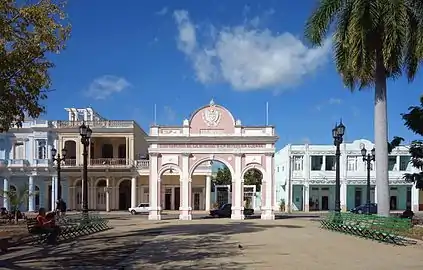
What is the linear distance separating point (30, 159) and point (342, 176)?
3683 cm

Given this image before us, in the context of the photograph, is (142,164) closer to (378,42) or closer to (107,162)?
(107,162)

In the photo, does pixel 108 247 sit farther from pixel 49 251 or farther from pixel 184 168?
pixel 184 168

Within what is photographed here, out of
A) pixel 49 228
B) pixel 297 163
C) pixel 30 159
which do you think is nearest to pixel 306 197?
pixel 297 163

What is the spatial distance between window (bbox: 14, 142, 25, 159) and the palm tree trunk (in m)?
50.0

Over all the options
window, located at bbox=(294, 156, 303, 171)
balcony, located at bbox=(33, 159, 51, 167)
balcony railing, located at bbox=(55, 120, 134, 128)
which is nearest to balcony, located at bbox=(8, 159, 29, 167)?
balcony, located at bbox=(33, 159, 51, 167)

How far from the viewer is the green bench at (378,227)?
68.0 ft

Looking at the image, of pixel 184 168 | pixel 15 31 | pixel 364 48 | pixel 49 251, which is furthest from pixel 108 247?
pixel 184 168

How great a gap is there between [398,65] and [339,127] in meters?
5.45

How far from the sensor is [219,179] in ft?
285

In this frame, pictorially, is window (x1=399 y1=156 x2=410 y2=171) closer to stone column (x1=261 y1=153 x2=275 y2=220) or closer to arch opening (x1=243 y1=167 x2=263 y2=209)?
arch opening (x1=243 y1=167 x2=263 y2=209)

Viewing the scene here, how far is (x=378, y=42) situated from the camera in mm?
24547

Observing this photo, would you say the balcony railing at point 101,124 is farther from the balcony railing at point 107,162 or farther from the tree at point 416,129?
the tree at point 416,129

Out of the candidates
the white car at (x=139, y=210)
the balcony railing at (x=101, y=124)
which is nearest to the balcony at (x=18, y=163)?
the balcony railing at (x=101, y=124)

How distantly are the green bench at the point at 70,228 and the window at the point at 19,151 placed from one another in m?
37.6
